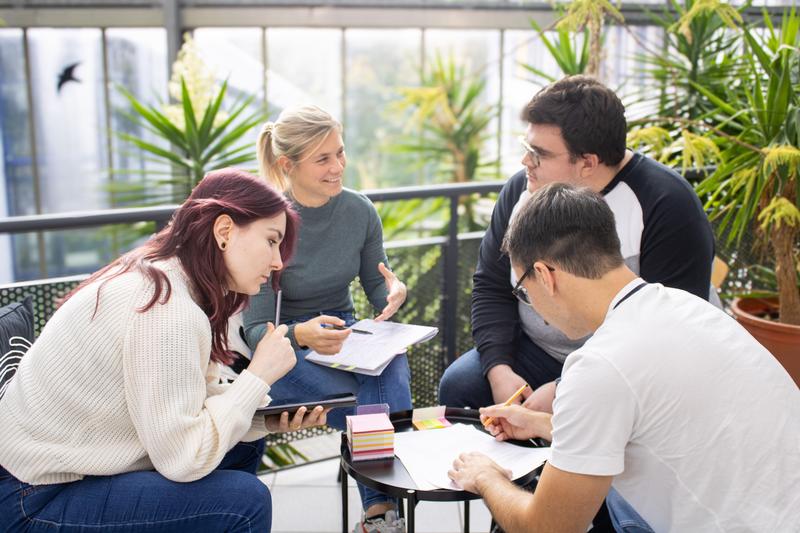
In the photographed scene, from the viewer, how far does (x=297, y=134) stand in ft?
7.97

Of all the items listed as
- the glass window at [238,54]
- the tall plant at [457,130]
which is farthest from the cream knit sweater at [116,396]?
the glass window at [238,54]

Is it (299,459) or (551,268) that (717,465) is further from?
(299,459)

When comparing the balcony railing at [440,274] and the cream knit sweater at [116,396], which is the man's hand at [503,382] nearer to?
the balcony railing at [440,274]

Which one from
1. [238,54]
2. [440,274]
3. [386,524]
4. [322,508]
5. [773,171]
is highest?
[238,54]

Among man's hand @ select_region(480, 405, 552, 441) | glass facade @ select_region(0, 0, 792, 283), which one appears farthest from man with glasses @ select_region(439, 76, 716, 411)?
glass facade @ select_region(0, 0, 792, 283)

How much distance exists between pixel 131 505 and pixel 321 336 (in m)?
0.73

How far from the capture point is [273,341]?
1.75 meters

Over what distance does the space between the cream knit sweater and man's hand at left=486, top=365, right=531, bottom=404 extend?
3.13ft

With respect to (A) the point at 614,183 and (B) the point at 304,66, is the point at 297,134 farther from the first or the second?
(B) the point at 304,66

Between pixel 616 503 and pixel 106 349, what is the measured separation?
109 cm

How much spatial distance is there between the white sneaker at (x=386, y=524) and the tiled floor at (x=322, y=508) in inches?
18.7

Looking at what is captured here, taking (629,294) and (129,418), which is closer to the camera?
(629,294)

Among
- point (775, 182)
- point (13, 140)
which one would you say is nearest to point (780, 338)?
point (775, 182)

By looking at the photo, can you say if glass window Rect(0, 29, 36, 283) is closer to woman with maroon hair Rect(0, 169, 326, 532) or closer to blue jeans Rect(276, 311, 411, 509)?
blue jeans Rect(276, 311, 411, 509)
